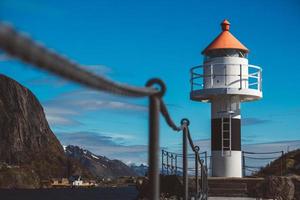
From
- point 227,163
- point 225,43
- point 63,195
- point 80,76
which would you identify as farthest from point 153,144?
point 63,195

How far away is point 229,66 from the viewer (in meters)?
17.4

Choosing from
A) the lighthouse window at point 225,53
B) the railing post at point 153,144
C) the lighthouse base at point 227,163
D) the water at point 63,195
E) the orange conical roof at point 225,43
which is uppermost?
the orange conical roof at point 225,43

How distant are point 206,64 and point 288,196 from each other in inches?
175

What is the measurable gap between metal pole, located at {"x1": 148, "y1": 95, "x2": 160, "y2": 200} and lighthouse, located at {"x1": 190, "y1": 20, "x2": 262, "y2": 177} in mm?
14415

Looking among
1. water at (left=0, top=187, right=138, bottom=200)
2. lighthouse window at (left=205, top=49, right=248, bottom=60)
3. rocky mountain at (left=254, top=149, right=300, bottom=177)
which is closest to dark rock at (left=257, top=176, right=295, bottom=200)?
lighthouse window at (left=205, top=49, right=248, bottom=60)

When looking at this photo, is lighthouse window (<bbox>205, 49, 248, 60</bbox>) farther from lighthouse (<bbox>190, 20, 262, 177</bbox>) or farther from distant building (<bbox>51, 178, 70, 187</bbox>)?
distant building (<bbox>51, 178, 70, 187</bbox>)

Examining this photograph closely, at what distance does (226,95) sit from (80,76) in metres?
15.9

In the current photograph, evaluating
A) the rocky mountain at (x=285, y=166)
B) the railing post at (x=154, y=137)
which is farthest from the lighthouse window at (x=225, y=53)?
the railing post at (x=154, y=137)

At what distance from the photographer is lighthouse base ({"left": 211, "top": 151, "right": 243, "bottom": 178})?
17.4 m

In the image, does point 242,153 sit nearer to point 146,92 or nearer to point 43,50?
point 146,92

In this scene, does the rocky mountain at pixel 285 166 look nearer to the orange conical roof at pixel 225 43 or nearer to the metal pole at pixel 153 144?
the orange conical roof at pixel 225 43

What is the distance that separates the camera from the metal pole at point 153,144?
2.66 m

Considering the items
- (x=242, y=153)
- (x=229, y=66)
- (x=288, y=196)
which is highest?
(x=229, y=66)

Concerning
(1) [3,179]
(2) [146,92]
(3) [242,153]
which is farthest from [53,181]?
(2) [146,92]
